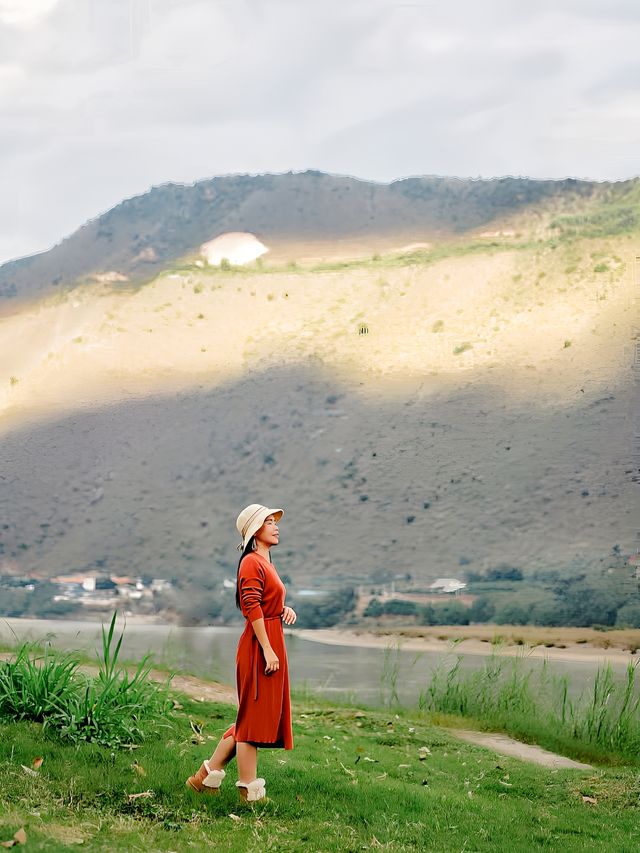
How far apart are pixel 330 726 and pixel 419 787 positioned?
2.36 meters

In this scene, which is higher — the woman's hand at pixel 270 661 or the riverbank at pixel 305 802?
the woman's hand at pixel 270 661

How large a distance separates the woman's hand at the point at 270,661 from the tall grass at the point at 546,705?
459 centimetres

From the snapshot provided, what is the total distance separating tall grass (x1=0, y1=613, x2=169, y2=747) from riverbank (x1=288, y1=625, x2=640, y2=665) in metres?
12.9

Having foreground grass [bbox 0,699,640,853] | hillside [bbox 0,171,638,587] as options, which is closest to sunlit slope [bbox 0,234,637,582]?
hillside [bbox 0,171,638,587]

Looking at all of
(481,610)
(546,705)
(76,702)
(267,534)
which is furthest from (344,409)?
(267,534)

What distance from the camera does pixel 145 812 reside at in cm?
436

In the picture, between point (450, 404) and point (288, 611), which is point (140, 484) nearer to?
point (450, 404)

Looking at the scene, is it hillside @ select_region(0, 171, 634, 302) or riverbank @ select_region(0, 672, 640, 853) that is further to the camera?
hillside @ select_region(0, 171, 634, 302)

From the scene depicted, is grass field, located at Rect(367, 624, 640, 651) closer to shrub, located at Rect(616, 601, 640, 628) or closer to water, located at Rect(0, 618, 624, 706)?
shrub, located at Rect(616, 601, 640, 628)

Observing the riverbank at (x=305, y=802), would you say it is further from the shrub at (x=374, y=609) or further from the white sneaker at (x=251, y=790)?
the shrub at (x=374, y=609)

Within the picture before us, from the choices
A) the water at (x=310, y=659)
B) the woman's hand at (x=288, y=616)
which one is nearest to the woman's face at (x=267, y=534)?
the woman's hand at (x=288, y=616)

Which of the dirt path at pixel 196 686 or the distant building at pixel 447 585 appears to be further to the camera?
the distant building at pixel 447 585

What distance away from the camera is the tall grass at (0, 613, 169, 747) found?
5.34 meters

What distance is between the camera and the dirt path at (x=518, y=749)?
7091 millimetres
